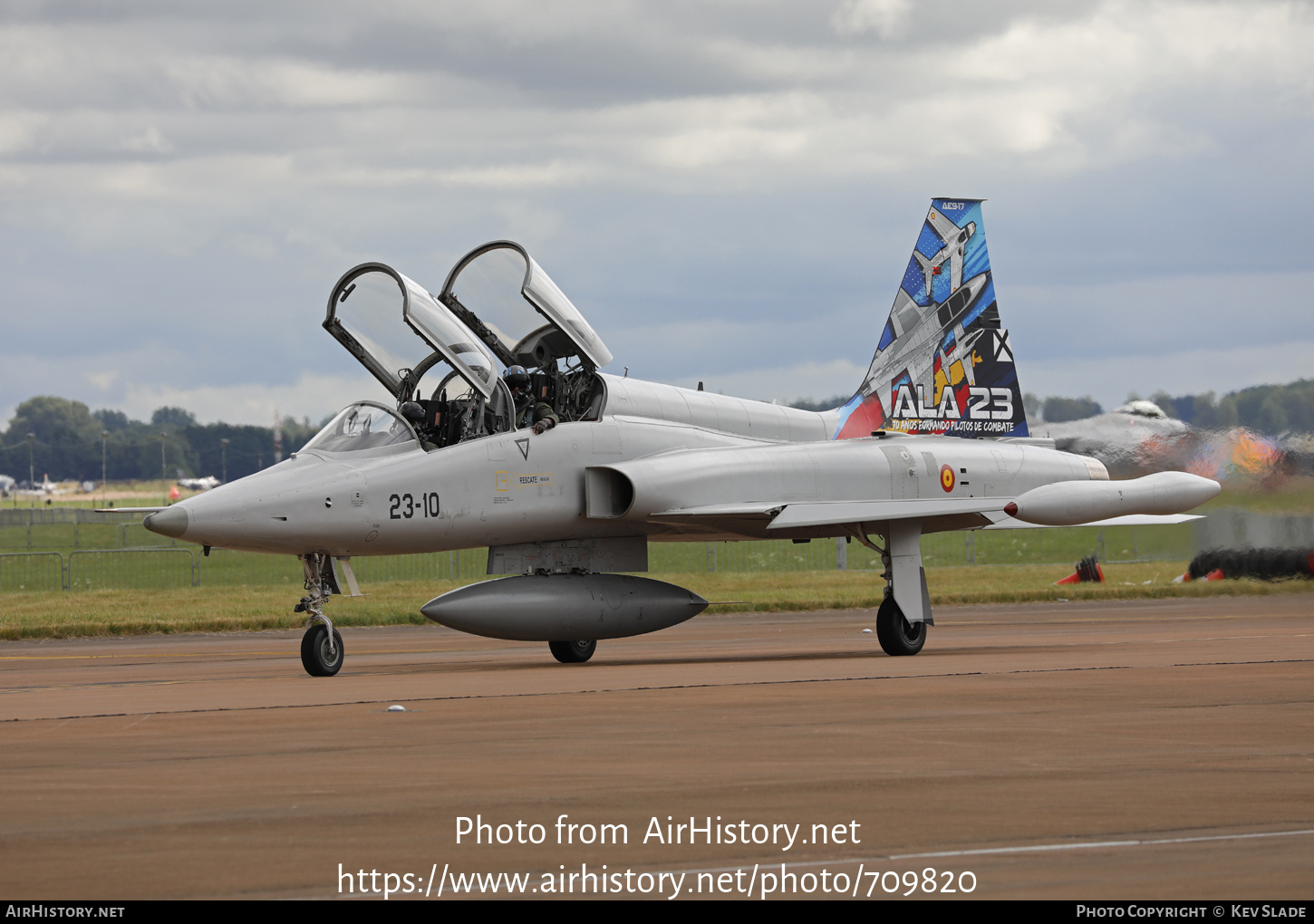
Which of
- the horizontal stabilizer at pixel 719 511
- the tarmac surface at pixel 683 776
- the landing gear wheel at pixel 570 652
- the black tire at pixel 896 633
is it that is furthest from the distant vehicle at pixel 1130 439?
the landing gear wheel at pixel 570 652

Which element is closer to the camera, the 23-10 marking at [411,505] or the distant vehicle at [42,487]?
the 23-10 marking at [411,505]

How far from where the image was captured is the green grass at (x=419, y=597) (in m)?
24.9

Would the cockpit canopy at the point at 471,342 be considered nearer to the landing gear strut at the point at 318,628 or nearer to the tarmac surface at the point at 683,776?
the landing gear strut at the point at 318,628

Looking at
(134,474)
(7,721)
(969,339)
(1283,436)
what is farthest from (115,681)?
(134,474)

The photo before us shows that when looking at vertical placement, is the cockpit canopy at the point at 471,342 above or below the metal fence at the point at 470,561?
above

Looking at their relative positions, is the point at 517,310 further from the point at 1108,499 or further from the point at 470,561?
the point at 470,561

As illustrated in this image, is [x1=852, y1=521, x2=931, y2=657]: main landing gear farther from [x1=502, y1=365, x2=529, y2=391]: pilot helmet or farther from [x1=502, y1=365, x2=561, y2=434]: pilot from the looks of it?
[x1=502, y1=365, x2=529, y2=391]: pilot helmet

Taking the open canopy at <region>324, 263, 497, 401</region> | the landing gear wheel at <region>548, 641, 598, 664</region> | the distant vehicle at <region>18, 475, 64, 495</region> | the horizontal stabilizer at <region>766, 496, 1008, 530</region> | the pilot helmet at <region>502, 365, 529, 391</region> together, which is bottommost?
the landing gear wheel at <region>548, 641, 598, 664</region>

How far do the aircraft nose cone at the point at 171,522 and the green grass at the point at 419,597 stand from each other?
33.5ft

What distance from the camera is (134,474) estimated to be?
159125 mm

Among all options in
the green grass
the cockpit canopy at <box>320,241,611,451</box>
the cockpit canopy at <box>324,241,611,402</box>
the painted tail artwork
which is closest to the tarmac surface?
the cockpit canopy at <box>320,241,611,451</box>

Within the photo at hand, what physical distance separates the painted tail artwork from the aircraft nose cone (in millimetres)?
9212

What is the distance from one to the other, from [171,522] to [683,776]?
25.3 feet

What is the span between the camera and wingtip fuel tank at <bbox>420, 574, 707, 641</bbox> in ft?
51.8
